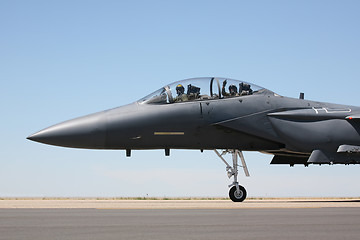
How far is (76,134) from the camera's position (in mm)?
15586

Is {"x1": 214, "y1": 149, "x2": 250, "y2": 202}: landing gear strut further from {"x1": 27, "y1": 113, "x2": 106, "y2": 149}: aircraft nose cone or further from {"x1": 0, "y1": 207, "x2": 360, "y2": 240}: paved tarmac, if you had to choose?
{"x1": 0, "y1": 207, "x2": 360, "y2": 240}: paved tarmac

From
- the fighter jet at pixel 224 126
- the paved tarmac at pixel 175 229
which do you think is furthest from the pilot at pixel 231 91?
the paved tarmac at pixel 175 229

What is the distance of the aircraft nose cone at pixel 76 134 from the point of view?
51.1 feet

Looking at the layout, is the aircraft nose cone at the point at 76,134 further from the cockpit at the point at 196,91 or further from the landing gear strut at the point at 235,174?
the landing gear strut at the point at 235,174

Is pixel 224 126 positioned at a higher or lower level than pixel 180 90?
lower

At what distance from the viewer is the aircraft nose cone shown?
51.1 ft

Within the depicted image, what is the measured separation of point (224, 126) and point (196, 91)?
1449mm

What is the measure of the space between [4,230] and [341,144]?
1337cm

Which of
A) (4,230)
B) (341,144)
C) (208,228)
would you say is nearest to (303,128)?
(341,144)

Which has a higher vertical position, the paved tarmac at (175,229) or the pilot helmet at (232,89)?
the pilot helmet at (232,89)

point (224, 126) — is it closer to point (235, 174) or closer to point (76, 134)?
point (235, 174)

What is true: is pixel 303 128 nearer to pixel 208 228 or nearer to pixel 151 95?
pixel 151 95

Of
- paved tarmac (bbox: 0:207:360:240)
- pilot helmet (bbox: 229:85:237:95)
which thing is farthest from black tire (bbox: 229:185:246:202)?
paved tarmac (bbox: 0:207:360:240)

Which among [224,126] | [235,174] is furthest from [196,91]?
[235,174]
